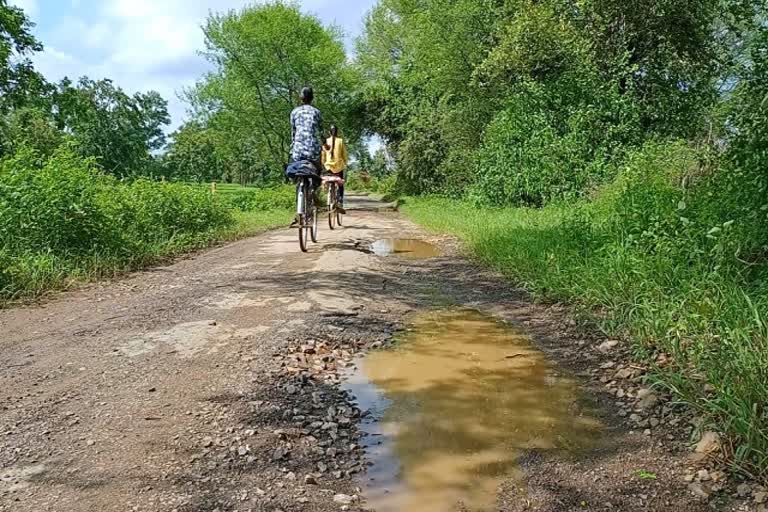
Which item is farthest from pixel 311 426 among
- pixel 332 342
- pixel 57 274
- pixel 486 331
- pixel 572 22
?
pixel 572 22

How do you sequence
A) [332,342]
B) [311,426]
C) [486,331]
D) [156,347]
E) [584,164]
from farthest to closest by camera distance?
[584,164]
[486,331]
[332,342]
[156,347]
[311,426]

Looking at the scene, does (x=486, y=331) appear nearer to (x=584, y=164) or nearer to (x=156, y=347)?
(x=156, y=347)

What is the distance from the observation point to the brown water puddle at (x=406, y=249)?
9602 millimetres

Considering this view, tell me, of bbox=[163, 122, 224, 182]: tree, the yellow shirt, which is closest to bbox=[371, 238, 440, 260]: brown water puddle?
the yellow shirt

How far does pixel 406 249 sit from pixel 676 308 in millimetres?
6509

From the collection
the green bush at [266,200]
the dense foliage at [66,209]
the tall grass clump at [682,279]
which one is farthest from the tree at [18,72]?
the tall grass clump at [682,279]

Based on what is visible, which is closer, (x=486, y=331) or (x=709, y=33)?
(x=486, y=331)

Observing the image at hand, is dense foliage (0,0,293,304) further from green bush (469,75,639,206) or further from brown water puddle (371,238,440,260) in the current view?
green bush (469,75,639,206)

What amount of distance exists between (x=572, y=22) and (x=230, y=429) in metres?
13.9

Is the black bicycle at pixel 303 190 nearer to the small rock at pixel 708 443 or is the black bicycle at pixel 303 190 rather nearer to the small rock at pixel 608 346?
the small rock at pixel 608 346

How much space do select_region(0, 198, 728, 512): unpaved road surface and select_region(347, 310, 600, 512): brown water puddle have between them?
0.12m

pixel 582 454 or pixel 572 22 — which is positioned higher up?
pixel 572 22

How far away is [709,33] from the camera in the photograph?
14.3 meters

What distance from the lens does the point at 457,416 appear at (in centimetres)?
344
